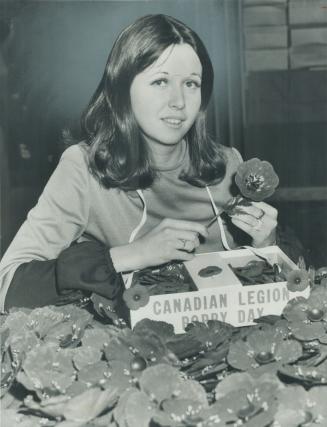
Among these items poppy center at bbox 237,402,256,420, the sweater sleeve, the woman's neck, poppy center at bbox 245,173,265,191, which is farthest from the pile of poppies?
the woman's neck

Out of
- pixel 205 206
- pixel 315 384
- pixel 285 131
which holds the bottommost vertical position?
pixel 315 384

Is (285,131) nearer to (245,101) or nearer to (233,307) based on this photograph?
(245,101)

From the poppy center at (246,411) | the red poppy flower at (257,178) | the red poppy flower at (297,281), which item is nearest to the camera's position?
the poppy center at (246,411)

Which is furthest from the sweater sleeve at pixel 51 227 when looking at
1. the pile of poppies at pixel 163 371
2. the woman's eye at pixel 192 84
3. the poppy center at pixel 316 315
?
the poppy center at pixel 316 315

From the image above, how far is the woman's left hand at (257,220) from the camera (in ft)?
3.46

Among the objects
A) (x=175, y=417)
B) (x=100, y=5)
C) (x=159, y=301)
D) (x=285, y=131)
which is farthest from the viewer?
(x=285, y=131)

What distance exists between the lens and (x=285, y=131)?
1120 millimetres

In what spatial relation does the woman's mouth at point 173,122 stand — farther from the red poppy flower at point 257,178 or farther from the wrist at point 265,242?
the wrist at point 265,242

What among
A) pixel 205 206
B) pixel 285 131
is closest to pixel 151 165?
pixel 205 206

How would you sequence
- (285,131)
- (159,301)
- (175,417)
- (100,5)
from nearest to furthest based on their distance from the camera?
(175,417)
(159,301)
(100,5)
(285,131)

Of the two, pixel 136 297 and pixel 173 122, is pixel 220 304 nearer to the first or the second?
pixel 136 297

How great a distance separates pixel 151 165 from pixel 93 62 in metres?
0.21

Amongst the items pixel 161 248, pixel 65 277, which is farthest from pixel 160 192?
pixel 65 277

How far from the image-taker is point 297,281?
0.91m
